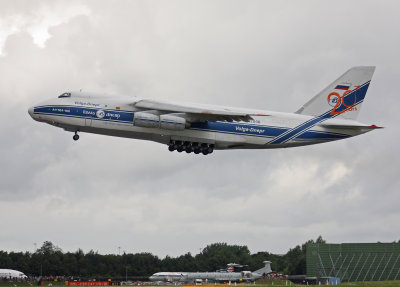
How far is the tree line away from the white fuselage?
35.2 m

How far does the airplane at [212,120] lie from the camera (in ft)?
132

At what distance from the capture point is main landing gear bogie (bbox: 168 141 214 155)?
4288 centimetres

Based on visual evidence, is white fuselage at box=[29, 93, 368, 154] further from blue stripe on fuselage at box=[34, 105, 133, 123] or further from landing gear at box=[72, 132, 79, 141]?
landing gear at box=[72, 132, 79, 141]

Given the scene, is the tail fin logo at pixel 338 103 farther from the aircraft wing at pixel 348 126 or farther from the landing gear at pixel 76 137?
the landing gear at pixel 76 137

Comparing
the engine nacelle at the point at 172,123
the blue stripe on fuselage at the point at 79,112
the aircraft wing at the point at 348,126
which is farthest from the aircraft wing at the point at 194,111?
the aircraft wing at the point at 348,126

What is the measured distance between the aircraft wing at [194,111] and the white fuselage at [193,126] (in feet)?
1.88

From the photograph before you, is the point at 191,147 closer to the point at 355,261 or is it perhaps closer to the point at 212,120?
the point at 212,120

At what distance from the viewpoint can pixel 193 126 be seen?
4241 centimetres

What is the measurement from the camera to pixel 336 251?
206 ft

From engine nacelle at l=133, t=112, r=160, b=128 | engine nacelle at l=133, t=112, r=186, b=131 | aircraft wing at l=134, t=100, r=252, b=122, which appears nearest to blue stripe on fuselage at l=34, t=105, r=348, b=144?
engine nacelle at l=133, t=112, r=160, b=128

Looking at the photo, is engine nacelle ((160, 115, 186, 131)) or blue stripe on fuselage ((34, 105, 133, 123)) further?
engine nacelle ((160, 115, 186, 131))

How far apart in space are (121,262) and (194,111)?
45023 millimetres

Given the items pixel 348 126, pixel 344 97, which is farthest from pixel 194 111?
pixel 344 97

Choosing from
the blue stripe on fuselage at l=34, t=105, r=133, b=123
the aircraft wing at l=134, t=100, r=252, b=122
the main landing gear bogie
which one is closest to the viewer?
the blue stripe on fuselage at l=34, t=105, r=133, b=123
